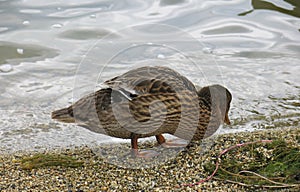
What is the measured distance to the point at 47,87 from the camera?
699cm

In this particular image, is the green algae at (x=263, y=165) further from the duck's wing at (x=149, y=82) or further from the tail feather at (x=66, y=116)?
the tail feather at (x=66, y=116)

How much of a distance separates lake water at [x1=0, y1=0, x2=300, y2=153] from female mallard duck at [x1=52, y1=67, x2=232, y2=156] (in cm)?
125

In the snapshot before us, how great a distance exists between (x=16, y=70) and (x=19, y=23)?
5.97ft

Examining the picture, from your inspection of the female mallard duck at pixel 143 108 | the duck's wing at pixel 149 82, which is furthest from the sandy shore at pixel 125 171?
the duck's wing at pixel 149 82

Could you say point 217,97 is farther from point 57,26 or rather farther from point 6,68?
point 57,26

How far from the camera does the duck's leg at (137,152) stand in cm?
443

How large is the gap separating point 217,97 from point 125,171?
1187 mm

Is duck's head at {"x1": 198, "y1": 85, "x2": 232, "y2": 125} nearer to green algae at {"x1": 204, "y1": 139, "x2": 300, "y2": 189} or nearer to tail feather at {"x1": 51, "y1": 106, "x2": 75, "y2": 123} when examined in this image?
green algae at {"x1": 204, "y1": 139, "x2": 300, "y2": 189}

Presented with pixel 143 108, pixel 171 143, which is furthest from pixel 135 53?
pixel 143 108

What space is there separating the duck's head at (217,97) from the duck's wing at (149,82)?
0.27m

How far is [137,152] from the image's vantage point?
4.54 metres

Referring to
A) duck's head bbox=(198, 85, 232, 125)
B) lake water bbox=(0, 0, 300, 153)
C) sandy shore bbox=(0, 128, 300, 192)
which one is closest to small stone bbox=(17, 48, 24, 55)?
lake water bbox=(0, 0, 300, 153)

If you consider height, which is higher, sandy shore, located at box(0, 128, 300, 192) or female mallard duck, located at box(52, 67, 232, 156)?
female mallard duck, located at box(52, 67, 232, 156)

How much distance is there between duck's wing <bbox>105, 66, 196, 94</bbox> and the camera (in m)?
4.23
